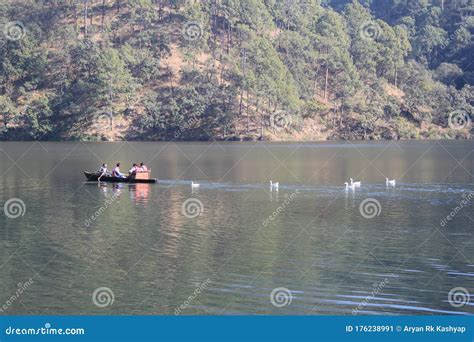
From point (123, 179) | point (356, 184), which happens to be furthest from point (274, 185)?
point (123, 179)

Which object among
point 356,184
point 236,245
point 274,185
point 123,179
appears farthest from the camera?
point 123,179

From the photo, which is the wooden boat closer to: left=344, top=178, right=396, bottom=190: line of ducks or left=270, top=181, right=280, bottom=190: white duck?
left=270, top=181, right=280, bottom=190: white duck

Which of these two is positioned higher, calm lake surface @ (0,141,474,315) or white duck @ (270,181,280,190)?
white duck @ (270,181,280,190)

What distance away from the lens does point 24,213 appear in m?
58.4

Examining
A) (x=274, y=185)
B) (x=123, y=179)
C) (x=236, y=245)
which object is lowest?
(x=236, y=245)

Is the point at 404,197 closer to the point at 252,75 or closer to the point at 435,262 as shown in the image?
the point at 435,262

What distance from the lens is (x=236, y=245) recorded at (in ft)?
150

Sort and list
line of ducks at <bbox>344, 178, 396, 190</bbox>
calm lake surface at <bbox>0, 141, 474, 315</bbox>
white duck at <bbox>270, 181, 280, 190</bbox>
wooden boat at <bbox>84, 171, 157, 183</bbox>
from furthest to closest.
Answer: wooden boat at <bbox>84, 171, 157, 183</bbox> → white duck at <bbox>270, 181, 280, 190</bbox> → line of ducks at <bbox>344, 178, 396, 190</bbox> → calm lake surface at <bbox>0, 141, 474, 315</bbox>

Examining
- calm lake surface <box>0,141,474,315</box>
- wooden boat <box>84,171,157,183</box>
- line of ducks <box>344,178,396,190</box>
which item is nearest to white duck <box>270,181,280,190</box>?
calm lake surface <box>0,141,474,315</box>

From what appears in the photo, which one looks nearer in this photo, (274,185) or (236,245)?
(236,245)

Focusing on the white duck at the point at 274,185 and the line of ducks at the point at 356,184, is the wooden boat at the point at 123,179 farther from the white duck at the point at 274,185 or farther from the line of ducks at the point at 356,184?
the line of ducks at the point at 356,184

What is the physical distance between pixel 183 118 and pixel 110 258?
142m

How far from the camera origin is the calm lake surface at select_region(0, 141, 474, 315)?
111 ft

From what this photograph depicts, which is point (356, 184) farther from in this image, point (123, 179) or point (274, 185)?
point (123, 179)
